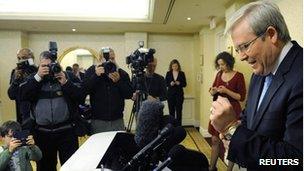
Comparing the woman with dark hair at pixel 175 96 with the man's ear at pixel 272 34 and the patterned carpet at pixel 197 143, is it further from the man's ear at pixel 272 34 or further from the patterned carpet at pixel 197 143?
the man's ear at pixel 272 34

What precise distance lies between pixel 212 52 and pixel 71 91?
136 inches

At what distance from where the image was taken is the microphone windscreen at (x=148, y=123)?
143 cm

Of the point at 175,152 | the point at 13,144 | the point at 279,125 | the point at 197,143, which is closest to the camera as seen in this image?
the point at 279,125

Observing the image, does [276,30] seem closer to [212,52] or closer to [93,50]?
[212,52]

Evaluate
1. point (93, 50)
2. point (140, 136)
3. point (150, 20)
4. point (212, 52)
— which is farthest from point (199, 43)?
point (140, 136)

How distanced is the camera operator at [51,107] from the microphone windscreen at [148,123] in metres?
1.12

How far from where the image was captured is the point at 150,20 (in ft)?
16.5

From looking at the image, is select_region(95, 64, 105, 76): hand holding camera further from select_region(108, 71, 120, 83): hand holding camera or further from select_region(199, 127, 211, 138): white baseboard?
select_region(199, 127, 211, 138): white baseboard

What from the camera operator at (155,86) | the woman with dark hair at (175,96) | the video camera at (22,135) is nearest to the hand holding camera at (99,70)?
the video camera at (22,135)

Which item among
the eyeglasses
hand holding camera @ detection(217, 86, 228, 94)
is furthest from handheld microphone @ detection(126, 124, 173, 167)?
hand holding camera @ detection(217, 86, 228, 94)

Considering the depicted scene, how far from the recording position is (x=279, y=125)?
0.87 metres

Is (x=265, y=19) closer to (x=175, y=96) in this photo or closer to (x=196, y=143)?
(x=196, y=143)

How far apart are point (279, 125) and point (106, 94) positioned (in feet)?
6.34

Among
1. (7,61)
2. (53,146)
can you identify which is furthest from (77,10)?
(53,146)
